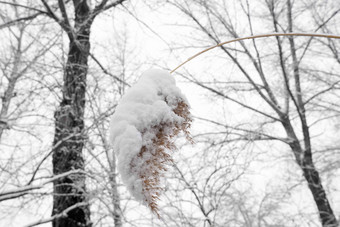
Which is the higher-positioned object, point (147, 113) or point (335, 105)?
point (335, 105)

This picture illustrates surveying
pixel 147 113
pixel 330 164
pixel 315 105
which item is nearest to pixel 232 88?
pixel 315 105

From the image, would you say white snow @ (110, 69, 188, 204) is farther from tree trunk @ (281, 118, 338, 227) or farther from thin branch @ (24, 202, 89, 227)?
tree trunk @ (281, 118, 338, 227)

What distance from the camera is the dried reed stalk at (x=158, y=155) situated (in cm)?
99

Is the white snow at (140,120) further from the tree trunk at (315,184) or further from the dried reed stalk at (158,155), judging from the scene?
the tree trunk at (315,184)

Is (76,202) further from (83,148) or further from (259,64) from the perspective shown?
(259,64)

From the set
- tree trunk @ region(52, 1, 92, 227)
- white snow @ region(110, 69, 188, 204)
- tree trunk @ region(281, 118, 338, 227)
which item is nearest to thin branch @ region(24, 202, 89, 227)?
tree trunk @ region(52, 1, 92, 227)

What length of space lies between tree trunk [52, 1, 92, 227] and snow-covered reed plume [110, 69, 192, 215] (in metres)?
3.14

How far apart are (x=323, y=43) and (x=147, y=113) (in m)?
6.48

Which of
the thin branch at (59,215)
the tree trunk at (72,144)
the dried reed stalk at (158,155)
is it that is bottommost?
the dried reed stalk at (158,155)

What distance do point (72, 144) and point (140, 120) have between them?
3.81m

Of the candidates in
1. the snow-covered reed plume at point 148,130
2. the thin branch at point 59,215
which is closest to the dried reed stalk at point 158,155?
the snow-covered reed plume at point 148,130

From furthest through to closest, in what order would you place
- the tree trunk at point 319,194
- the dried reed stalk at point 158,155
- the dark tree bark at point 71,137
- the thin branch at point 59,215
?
the tree trunk at point 319,194
the dark tree bark at point 71,137
the thin branch at point 59,215
the dried reed stalk at point 158,155

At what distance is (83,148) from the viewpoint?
4.81 metres

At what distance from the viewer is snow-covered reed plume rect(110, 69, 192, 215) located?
3.27 feet
